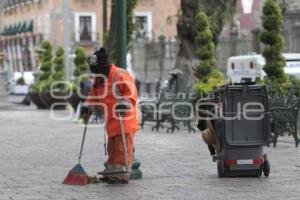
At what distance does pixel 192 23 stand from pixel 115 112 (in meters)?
13.9

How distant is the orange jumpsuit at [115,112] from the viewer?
11.8m

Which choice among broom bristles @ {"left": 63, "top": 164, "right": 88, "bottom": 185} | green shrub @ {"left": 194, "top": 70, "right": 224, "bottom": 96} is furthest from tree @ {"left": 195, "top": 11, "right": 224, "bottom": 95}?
broom bristles @ {"left": 63, "top": 164, "right": 88, "bottom": 185}

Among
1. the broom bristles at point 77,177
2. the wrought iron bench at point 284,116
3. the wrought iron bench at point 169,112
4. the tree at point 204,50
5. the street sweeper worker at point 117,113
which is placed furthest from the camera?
the tree at point 204,50

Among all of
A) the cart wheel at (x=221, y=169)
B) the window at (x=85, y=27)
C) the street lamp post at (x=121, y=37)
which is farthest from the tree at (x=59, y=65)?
the window at (x=85, y=27)

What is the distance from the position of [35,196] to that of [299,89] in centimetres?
1077

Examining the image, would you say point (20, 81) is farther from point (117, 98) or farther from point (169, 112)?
point (117, 98)

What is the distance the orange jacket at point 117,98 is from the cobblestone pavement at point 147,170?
71 cm

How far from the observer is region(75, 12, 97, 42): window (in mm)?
69562

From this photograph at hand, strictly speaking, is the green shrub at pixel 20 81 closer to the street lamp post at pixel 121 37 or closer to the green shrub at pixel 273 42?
the green shrub at pixel 273 42

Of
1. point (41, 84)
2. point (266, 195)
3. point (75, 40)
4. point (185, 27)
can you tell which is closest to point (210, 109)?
point (266, 195)

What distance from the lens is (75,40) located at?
68.7m

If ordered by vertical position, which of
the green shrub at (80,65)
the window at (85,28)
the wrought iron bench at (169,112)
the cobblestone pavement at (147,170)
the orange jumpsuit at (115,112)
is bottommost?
the cobblestone pavement at (147,170)

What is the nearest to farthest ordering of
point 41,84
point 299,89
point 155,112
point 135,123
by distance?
1. point 135,123
2. point 299,89
3. point 155,112
4. point 41,84

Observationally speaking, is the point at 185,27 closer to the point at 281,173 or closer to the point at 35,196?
the point at 281,173
